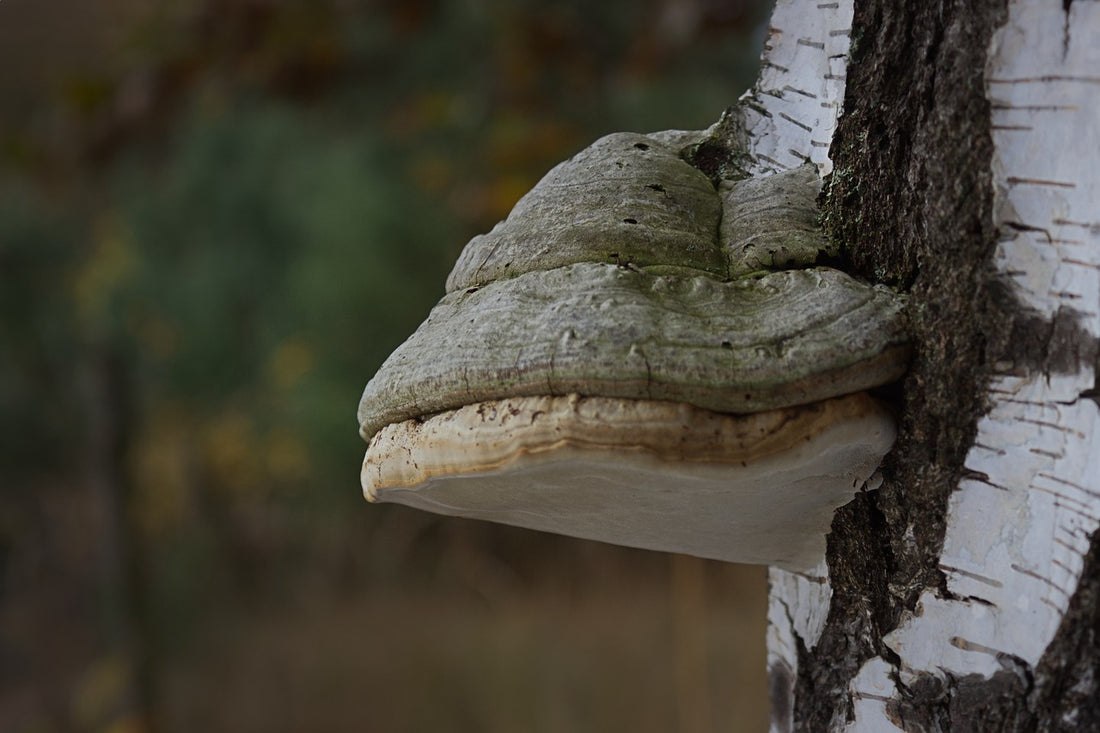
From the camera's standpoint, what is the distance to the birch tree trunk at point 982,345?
0.63 m

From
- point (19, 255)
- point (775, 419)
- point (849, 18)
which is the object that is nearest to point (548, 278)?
point (775, 419)

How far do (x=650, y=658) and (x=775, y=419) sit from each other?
3.09 metres

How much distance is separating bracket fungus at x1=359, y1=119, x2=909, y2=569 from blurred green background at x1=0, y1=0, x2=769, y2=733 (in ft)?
8.85

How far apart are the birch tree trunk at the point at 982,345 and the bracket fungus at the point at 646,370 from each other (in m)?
0.04

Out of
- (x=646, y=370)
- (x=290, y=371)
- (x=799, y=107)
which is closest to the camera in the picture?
(x=646, y=370)

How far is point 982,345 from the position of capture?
2.23 ft

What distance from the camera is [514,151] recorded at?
4055 millimetres

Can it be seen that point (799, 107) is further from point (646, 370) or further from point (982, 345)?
point (646, 370)

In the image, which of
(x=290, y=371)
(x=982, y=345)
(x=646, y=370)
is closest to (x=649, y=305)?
(x=646, y=370)

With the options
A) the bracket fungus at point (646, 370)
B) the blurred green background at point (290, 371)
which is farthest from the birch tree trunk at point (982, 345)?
the blurred green background at point (290, 371)

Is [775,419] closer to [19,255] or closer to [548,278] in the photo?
[548,278]

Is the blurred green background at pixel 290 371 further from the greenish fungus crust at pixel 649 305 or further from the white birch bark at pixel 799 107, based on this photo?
the greenish fungus crust at pixel 649 305

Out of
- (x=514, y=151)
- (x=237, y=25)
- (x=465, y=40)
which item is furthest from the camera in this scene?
(x=237, y=25)

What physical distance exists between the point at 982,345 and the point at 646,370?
26cm
